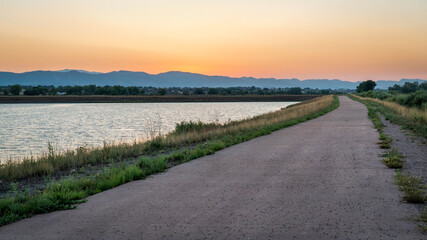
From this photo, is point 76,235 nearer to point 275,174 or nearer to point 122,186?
point 122,186

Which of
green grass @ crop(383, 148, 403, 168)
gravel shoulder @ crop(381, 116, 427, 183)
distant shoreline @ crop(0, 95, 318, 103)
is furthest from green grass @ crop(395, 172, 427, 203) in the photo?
distant shoreline @ crop(0, 95, 318, 103)

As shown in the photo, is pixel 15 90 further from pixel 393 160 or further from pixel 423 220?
pixel 423 220

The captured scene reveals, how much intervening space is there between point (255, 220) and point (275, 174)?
141 inches

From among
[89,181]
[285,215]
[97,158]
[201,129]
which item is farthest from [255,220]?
[201,129]

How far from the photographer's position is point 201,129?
73.6 feet

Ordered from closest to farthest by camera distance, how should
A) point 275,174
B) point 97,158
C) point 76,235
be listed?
point 76,235
point 275,174
point 97,158

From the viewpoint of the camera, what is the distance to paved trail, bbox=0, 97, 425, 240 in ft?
17.6

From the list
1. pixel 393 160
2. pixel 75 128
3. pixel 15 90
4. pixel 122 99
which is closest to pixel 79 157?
pixel 393 160

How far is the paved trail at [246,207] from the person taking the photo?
17.6ft

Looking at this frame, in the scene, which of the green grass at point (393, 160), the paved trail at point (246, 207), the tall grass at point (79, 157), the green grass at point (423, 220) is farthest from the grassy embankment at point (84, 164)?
the green grass at point (423, 220)

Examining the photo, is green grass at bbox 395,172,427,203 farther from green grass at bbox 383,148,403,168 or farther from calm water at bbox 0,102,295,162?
calm water at bbox 0,102,295,162

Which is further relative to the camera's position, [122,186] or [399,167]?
[399,167]

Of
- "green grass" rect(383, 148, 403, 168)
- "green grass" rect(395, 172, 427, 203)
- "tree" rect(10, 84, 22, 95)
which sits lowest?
"green grass" rect(383, 148, 403, 168)

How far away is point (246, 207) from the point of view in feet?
21.3
